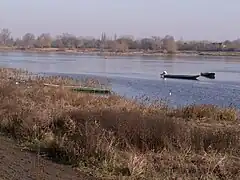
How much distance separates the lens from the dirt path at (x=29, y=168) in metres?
7.40

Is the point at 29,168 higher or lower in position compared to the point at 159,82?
higher

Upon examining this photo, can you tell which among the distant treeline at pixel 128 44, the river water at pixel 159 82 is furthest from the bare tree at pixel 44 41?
the river water at pixel 159 82

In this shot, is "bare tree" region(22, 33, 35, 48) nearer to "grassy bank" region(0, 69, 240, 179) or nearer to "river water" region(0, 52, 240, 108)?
"river water" region(0, 52, 240, 108)

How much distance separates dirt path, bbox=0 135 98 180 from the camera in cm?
740

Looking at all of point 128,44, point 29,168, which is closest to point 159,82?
point 29,168

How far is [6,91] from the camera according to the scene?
1642 centimetres

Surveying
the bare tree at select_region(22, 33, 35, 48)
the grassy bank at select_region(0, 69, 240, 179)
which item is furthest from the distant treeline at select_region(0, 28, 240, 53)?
the grassy bank at select_region(0, 69, 240, 179)

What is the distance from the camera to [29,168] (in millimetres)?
7980

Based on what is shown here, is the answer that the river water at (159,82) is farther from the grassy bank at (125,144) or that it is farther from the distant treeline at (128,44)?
the distant treeline at (128,44)

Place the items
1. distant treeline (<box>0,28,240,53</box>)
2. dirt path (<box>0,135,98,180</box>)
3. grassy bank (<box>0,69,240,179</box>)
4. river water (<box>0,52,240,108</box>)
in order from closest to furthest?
1. dirt path (<box>0,135,98,180</box>)
2. grassy bank (<box>0,69,240,179</box>)
3. river water (<box>0,52,240,108</box>)
4. distant treeline (<box>0,28,240,53</box>)

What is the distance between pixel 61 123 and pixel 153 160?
358 centimetres

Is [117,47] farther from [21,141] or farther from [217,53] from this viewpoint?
[21,141]

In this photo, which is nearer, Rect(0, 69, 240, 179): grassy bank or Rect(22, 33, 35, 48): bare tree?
Rect(0, 69, 240, 179): grassy bank

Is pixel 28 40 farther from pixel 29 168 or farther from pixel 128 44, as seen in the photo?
pixel 29 168
